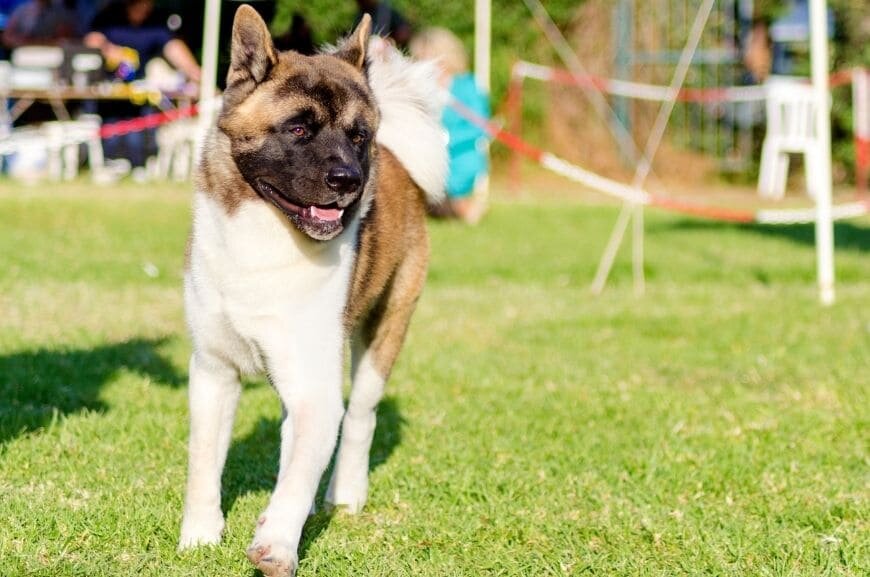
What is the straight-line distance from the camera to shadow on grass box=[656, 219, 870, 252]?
46.0 ft

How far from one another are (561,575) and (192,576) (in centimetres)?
109

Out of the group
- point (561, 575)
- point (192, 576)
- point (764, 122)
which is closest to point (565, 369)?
point (561, 575)

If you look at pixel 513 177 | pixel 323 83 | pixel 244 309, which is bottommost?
pixel 513 177

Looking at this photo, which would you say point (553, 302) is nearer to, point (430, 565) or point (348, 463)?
point (348, 463)

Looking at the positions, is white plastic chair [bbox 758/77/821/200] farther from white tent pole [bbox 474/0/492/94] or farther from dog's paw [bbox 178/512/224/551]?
dog's paw [bbox 178/512/224/551]

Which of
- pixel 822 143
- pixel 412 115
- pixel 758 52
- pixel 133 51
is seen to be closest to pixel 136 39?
pixel 133 51

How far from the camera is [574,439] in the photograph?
535 centimetres

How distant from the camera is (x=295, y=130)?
11.8ft

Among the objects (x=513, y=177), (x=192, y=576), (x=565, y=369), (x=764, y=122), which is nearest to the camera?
(x=192, y=576)

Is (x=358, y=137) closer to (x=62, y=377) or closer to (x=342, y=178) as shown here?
(x=342, y=178)

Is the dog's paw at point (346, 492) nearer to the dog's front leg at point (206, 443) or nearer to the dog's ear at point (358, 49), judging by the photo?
the dog's front leg at point (206, 443)

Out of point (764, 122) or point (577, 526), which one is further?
point (764, 122)

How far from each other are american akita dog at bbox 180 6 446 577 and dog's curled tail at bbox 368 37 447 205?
18.2 inches

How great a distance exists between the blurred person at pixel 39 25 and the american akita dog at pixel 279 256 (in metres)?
14.1
